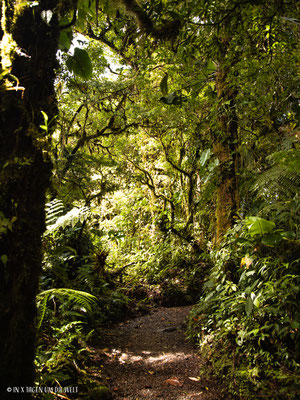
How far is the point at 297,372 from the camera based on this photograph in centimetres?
214

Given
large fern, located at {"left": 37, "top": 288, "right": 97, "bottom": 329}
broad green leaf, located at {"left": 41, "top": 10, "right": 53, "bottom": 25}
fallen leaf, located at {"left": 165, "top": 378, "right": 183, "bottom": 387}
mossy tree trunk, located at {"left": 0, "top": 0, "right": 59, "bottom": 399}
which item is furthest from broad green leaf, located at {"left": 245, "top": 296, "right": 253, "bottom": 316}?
broad green leaf, located at {"left": 41, "top": 10, "right": 53, "bottom": 25}

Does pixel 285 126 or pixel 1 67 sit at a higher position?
pixel 285 126

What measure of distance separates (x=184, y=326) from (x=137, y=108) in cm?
466

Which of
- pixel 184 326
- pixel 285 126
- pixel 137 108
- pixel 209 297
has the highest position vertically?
pixel 137 108

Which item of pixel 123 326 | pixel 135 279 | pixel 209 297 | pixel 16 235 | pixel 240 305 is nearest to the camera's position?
pixel 16 235

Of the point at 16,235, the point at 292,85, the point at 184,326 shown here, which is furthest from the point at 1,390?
the point at 292,85

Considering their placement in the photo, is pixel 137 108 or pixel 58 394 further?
pixel 137 108

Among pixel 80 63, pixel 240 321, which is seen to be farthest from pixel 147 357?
pixel 80 63

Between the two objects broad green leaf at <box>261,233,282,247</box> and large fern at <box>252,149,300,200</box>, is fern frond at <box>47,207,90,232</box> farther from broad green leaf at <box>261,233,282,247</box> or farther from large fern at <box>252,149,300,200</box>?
broad green leaf at <box>261,233,282,247</box>

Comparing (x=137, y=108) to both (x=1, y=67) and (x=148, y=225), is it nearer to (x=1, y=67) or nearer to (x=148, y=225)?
(x=148, y=225)

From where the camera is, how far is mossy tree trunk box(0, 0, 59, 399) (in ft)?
4.08

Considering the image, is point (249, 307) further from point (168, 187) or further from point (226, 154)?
point (168, 187)

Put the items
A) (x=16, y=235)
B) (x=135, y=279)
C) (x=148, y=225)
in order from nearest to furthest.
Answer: (x=16, y=235) → (x=135, y=279) → (x=148, y=225)

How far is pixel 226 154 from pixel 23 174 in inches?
140
